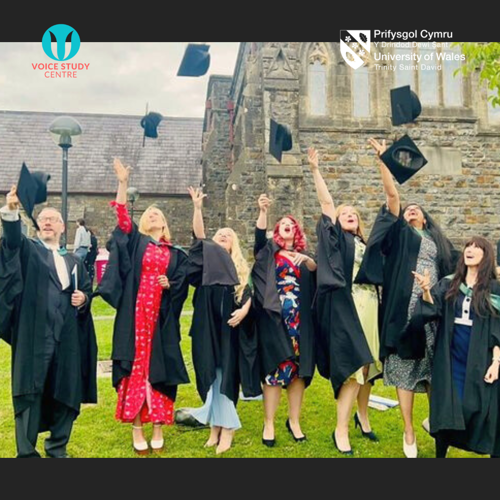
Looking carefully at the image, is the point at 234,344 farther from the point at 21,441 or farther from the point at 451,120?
the point at 451,120

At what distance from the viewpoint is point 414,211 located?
4105 mm

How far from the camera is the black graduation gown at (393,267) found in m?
3.93

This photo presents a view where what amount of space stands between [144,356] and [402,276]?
2230 mm

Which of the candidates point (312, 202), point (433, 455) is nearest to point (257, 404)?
point (433, 455)

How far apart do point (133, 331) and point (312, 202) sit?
29.2 feet

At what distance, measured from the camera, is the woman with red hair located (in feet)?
13.3

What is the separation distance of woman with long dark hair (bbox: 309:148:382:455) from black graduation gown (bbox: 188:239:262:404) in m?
0.63

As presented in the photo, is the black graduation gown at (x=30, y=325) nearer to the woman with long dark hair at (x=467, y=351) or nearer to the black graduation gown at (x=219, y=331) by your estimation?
the black graduation gown at (x=219, y=331)

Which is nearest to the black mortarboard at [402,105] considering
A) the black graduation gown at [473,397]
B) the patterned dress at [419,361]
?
the patterned dress at [419,361]

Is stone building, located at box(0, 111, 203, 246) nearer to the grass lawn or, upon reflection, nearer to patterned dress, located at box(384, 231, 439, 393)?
the grass lawn

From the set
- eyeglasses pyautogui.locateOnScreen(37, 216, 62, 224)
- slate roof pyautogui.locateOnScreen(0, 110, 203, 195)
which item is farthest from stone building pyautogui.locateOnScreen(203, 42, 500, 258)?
slate roof pyautogui.locateOnScreen(0, 110, 203, 195)

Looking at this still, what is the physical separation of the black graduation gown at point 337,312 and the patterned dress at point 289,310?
0.67 ft

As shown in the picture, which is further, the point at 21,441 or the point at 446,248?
the point at 446,248

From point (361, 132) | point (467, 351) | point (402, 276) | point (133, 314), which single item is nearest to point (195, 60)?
point (133, 314)
